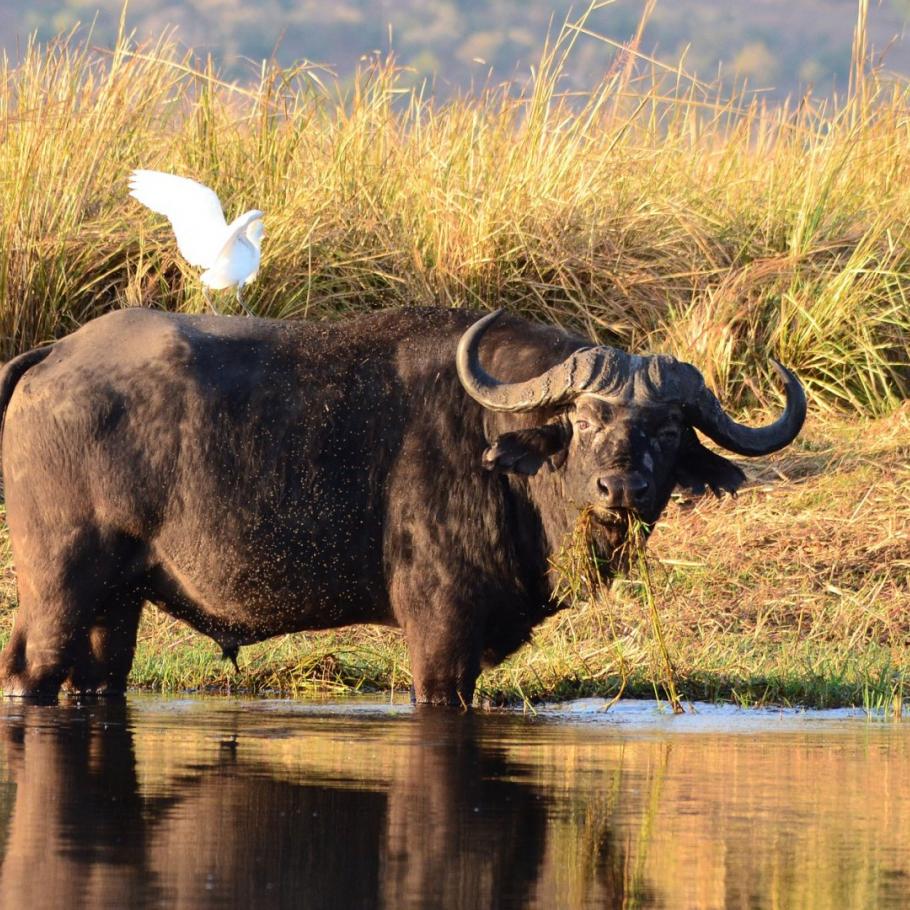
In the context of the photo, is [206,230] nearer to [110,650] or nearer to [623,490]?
[110,650]

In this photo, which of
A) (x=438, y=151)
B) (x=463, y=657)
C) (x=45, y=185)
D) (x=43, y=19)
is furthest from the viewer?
(x=43, y=19)

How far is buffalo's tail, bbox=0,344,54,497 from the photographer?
846cm

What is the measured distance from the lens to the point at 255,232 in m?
12.9

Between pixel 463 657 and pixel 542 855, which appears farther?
pixel 463 657

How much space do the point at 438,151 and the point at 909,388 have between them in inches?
141

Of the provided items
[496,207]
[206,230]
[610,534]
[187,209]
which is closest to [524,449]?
[610,534]

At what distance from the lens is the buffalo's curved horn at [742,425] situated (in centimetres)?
819

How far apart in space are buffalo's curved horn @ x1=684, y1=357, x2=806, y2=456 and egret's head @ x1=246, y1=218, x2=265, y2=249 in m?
4.96

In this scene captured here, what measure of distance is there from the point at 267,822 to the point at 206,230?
7223 millimetres

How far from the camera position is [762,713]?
8.20m

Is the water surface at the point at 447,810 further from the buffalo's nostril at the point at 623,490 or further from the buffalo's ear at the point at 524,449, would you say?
the buffalo's ear at the point at 524,449

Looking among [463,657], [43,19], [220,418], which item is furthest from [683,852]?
[43,19]

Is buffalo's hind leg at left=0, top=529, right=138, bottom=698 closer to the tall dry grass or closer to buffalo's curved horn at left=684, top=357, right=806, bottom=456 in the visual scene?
buffalo's curved horn at left=684, top=357, right=806, bottom=456

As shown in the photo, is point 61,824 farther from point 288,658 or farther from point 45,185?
point 45,185
